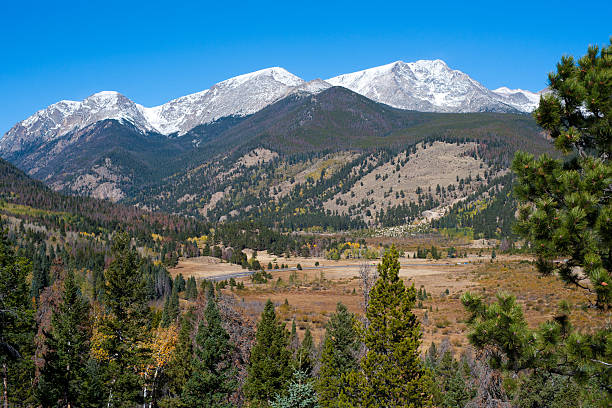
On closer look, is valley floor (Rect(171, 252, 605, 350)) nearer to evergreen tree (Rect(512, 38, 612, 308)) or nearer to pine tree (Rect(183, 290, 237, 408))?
pine tree (Rect(183, 290, 237, 408))

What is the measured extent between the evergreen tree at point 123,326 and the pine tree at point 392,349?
2080 centimetres

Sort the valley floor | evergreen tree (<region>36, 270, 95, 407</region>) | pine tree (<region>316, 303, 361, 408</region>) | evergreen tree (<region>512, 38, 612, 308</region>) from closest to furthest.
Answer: evergreen tree (<region>512, 38, 612, 308</region>)
pine tree (<region>316, 303, 361, 408</region>)
evergreen tree (<region>36, 270, 95, 407</region>)
the valley floor

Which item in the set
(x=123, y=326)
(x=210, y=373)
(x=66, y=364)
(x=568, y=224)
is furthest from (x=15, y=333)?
(x=568, y=224)

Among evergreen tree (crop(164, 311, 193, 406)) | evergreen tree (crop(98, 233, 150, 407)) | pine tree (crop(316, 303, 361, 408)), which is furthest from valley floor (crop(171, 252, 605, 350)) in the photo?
evergreen tree (crop(98, 233, 150, 407))

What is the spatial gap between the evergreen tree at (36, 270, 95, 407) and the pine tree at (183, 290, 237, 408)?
14.1 meters

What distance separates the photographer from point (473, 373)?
38.9 m

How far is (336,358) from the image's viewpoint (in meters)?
29.6

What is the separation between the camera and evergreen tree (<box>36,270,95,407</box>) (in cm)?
3728

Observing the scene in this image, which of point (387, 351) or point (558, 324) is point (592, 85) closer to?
point (558, 324)

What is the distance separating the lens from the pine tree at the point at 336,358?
26.7 meters

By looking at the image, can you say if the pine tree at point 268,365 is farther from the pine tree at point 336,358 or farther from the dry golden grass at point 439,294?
the dry golden grass at point 439,294

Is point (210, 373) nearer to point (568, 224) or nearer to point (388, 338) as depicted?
point (388, 338)

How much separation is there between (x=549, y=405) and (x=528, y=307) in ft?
131

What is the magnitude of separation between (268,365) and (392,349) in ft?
49.8
